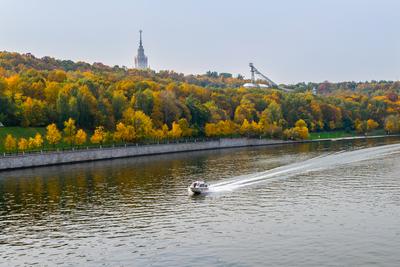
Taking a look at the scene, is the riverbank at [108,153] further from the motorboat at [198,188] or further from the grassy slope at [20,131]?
the motorboat at [198,188]

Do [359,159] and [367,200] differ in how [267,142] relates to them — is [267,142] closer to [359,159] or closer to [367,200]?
[359,159]

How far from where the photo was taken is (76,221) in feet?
197

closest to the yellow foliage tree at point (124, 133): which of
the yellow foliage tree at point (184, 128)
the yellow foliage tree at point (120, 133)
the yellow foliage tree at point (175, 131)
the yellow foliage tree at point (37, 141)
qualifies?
the yellow foliage tree at point (120, 133)

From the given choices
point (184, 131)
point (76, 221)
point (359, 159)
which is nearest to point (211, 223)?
point (76, 221)

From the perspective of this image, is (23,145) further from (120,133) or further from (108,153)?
(120,133)

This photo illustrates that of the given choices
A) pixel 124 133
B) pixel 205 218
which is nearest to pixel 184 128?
pixel 124 133

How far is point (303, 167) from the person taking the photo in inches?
4178

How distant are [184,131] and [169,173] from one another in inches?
2653

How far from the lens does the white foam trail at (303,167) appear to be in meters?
84.6

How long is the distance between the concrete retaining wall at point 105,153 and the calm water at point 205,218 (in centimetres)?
835

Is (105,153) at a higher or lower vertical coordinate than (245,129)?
lower

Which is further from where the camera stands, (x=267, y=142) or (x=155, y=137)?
(x=267, y=142)

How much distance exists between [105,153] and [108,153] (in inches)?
45.4

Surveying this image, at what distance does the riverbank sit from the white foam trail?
4607 cm
